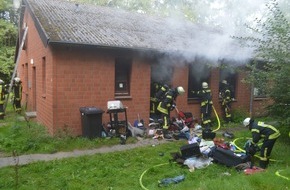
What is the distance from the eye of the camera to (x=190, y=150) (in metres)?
6.86

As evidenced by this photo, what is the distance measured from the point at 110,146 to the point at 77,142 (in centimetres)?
99

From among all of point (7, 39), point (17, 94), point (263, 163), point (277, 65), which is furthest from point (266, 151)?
point (7, 39)

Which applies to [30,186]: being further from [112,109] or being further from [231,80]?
[231,80]

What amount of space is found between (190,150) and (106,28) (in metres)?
6.35

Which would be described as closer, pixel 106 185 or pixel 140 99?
pixel 106 185

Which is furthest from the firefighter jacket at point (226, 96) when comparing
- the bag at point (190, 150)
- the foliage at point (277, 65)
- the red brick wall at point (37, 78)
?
the red brick wall at point (37, 78)

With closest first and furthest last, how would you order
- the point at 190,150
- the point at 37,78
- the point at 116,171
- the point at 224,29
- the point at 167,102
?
the point at 116,171 → the point at 190,150 → the point at 167,102 → the point at 37,78 → the point at 224,29

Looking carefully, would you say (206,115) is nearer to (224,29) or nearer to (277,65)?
(277,65)

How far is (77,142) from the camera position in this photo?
855 centimetres

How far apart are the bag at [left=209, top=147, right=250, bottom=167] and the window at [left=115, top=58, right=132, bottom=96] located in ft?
15.2

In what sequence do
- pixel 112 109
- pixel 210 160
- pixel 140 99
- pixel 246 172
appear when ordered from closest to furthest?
1. pixel 246 172
2. pixel 210 160
3. pixel 112 109
4. pixel 140 99

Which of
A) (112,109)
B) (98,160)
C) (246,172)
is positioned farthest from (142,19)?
(246,172)

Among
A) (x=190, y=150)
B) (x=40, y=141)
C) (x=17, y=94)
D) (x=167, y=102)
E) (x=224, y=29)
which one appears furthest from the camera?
(x=224, y=29)

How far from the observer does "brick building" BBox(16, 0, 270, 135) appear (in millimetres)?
9094
